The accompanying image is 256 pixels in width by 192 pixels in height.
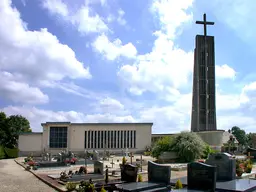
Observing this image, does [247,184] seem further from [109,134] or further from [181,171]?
[109,134]

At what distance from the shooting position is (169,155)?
91.1 feet

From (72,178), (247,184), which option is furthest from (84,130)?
(247,184)

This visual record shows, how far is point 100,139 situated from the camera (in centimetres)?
4653

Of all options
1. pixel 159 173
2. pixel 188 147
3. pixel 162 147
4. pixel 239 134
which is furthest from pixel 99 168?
pixel 239 134

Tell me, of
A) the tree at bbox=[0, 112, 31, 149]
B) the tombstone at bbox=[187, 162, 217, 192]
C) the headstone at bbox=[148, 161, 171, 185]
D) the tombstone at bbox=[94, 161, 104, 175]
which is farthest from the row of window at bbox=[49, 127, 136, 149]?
the tombstone at bbox=[187, 162, 217, 192]

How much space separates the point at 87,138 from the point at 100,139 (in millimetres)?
1996

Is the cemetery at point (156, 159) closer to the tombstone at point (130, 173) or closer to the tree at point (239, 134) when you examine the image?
the tombstone at point (130, 173)

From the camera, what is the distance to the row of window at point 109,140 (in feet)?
152

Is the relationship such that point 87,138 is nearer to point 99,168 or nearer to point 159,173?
point 99,168

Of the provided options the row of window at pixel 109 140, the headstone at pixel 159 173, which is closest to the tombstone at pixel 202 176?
the headstone at pixel 159 173

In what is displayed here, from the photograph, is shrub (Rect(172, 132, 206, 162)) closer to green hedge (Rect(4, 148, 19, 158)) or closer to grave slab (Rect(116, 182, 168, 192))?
grave slab (Rect(116, 182, 168, 192))

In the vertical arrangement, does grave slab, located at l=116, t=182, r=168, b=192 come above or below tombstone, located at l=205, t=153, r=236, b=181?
below

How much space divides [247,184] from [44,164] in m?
18.1

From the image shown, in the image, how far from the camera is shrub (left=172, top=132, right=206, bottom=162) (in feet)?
89.6
